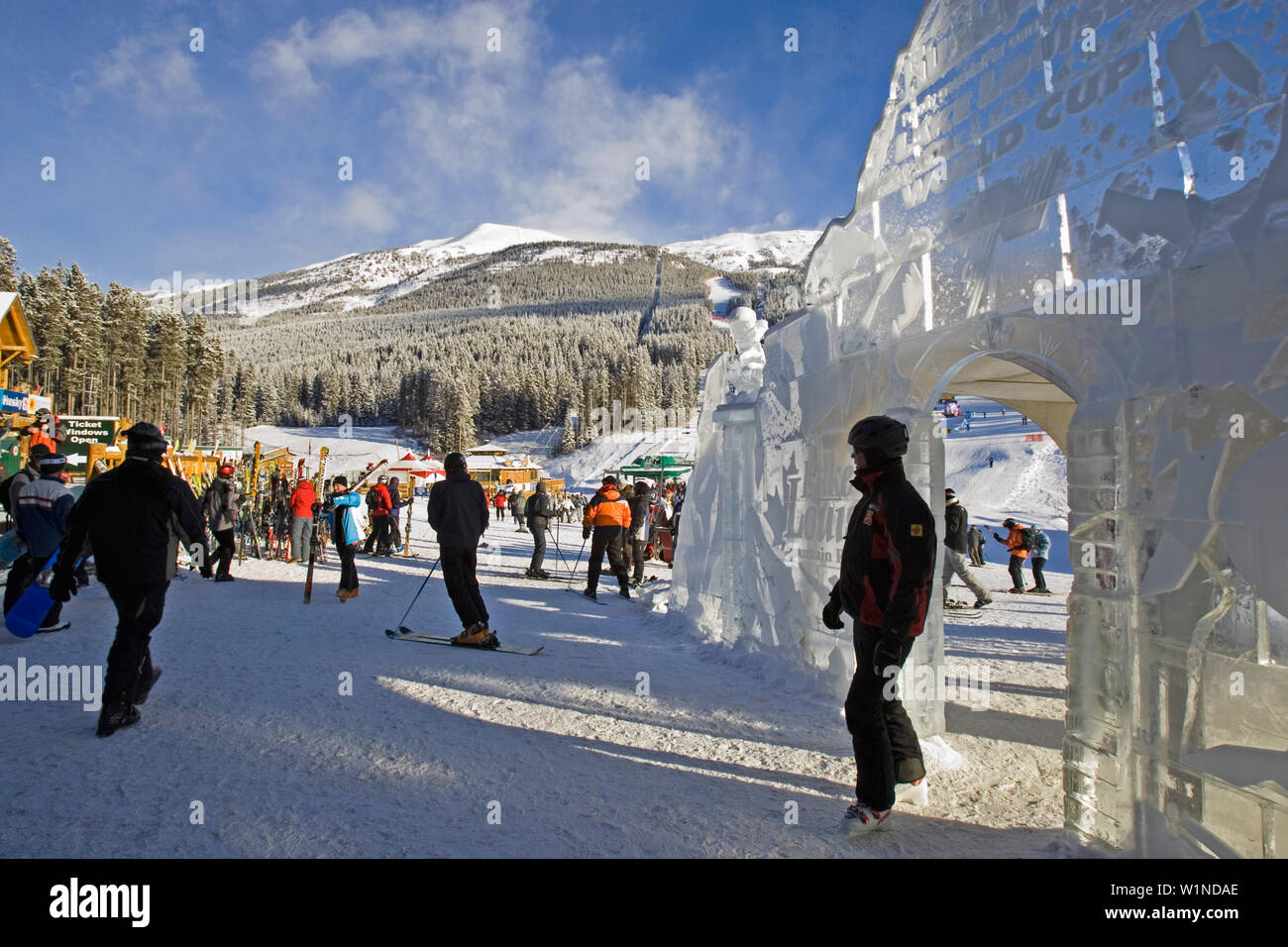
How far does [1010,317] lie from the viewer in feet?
11.3

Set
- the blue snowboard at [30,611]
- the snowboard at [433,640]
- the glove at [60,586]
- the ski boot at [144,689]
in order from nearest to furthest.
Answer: the glove at [60,586]
the ski boot at [144,689]
the blue snowboard at [30,611]
the snowboard at [433,640]

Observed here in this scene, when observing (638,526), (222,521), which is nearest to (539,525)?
(638,526)

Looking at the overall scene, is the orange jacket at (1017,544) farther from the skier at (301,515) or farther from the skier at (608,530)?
the skier at (301,515)

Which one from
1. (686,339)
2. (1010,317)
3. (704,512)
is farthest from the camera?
(686,339)

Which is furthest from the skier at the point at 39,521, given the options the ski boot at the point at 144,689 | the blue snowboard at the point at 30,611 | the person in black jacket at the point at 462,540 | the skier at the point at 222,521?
the skier at the point at 222,521

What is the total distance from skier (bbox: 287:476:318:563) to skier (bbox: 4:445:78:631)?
5286 millimetres

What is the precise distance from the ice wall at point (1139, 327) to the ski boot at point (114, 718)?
179 inches

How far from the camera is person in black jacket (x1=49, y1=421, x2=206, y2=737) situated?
12.2ft

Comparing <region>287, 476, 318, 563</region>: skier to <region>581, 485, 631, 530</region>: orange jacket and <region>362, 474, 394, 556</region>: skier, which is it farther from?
<region>581, 485, 631, 530</region>: orange jacket

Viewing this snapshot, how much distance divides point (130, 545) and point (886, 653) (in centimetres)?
387

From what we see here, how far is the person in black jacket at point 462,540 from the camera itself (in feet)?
20.4
